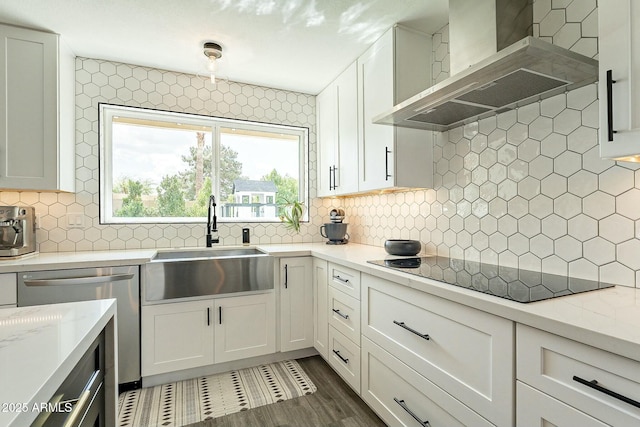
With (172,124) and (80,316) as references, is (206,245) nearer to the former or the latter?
(172,124)

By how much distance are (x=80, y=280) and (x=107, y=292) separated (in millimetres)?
164

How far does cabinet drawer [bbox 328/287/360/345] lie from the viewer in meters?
1.89

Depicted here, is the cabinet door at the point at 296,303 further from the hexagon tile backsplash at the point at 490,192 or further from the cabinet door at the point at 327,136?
the cabinet door at the point at 327,136

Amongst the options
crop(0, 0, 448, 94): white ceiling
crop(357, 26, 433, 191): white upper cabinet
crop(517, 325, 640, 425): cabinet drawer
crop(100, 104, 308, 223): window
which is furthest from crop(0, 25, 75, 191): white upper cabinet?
crop(517, 325, 640, 425): cabinet drawer

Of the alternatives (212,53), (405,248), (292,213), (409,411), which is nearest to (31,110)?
(212,53)

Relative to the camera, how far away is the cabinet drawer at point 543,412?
82 centimetres

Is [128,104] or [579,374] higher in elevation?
[128,104]

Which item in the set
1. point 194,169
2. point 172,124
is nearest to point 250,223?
point 194,169

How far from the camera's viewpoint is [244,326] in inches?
91.0

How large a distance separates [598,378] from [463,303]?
0.41 meters

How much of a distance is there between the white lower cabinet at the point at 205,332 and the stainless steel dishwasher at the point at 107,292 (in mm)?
69

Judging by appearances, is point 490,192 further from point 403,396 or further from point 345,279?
point 403,396

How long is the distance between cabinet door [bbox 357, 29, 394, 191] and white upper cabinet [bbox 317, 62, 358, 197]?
98 millimetres

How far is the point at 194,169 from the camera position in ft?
9.53
